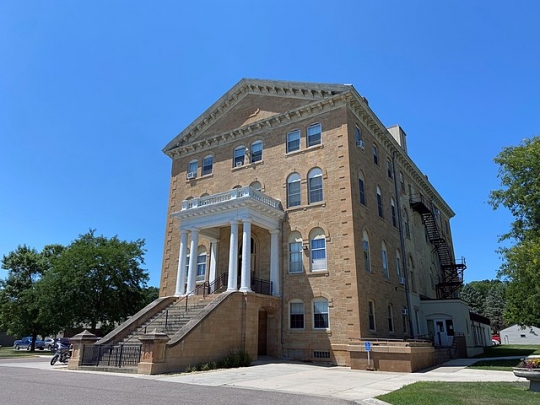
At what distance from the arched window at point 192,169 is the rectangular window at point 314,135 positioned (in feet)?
32.2

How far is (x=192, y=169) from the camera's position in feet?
104

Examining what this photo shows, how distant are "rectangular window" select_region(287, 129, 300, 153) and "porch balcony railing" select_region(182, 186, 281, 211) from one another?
378cm

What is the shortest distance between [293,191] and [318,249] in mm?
4324

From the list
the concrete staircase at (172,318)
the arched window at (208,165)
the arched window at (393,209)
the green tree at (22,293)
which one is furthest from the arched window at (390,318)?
the green tree at (22,293)

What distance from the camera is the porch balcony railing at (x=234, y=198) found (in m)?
23.2

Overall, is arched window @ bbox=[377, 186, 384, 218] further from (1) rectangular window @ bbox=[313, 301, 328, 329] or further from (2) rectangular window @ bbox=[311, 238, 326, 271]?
(1) rectangular window @ bbox=[313, 301, 328, 329]

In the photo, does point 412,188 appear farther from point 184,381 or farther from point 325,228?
point 184,381

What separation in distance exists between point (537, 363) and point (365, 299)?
11515 millimetres

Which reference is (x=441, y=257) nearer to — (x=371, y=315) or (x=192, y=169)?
(x=371, y=315)

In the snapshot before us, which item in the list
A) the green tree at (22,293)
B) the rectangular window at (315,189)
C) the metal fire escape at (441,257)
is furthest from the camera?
the green tree at (22,293)

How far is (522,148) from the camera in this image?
25.9 m

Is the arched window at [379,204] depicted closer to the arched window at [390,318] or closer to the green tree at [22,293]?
the arched window at [390,318]

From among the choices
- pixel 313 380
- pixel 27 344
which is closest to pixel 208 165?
pixel 313 380

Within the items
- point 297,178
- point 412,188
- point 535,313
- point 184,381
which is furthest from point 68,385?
point 412,188
